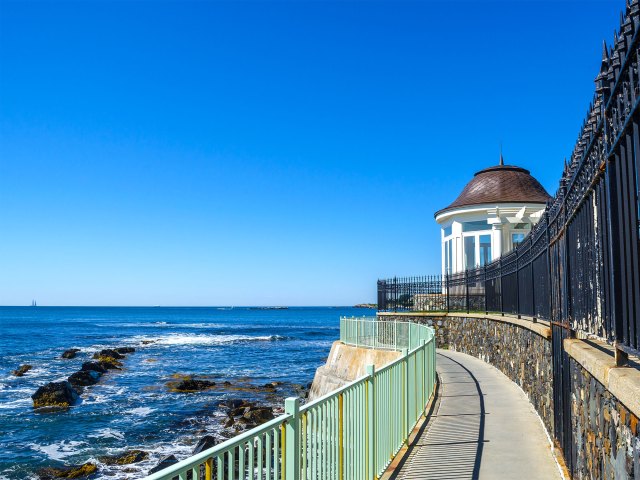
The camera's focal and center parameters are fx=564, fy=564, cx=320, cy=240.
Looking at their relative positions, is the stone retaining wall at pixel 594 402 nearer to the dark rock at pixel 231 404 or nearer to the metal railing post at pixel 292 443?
the metal railing post at pixel 292 443

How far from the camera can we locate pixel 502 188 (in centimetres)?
2519

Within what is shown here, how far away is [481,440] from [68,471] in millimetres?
10561

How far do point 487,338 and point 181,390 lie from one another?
15474 millimetres

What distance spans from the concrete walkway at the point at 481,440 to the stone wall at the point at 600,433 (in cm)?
134

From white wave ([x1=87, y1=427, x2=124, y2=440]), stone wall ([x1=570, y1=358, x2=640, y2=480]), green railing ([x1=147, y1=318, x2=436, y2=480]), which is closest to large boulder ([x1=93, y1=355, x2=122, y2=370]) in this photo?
white wave ([x1=87, y1=427, x2=124, y2=440])

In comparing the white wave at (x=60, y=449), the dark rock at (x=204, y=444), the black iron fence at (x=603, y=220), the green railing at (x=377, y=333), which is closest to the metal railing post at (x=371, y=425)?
the black iron fence at (x=603, y=220)

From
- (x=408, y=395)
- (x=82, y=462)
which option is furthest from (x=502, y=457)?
(x=82, y=462)

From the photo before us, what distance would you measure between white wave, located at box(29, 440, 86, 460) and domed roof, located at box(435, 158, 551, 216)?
1768 centimetres

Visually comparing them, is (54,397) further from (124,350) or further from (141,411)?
(124,350)

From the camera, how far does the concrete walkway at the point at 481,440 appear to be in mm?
6457

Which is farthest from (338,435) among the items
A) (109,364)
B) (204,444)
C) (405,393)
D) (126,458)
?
(109,364)

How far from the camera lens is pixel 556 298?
679 centimetres

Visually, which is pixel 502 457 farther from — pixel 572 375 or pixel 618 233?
pixel 618 233

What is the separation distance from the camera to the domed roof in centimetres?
2442
